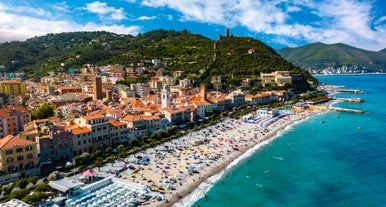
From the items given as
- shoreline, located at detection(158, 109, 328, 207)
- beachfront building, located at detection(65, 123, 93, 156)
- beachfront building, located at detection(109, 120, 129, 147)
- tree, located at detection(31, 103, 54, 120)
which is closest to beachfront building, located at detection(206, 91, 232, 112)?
shoreline, located at detection(158, 109, 328, 207)

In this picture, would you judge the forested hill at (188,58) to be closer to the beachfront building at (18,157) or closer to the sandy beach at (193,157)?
the sandy beach at (193,157)

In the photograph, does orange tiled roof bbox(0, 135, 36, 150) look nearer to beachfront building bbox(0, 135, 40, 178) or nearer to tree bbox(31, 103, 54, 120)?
beachfront building bbox(0, 135, 40, 178)

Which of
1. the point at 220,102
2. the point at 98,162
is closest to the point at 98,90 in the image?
the point at 220,102

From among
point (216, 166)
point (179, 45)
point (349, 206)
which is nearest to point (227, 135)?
point (216, 166)

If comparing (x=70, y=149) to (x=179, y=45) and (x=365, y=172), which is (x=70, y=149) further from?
(x=179, y=45)

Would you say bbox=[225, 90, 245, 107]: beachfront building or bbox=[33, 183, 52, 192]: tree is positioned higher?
bbox=[225, 90, 245, 107]: beachfront building
